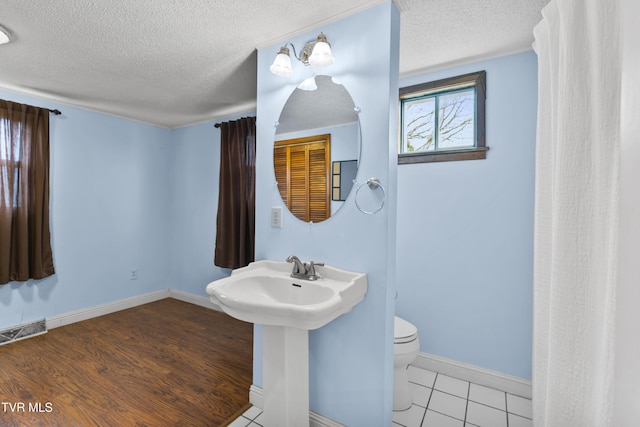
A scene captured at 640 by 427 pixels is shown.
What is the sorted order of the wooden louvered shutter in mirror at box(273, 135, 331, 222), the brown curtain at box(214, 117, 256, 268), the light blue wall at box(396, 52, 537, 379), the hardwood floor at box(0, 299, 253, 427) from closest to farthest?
the wooden louvered shutter in mirror at box(273, 135, 331, 222)
the hardwood floor at box(0, 299, 253, 427)
the light blue wall at box(396, 52, 537, 379)
the brown curtain at box(214, 117, 256, 268)

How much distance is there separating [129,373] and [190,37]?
2.39 metres

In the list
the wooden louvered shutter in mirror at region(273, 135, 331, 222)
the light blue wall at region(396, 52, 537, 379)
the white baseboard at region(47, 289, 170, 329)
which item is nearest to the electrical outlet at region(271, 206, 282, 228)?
the wooden louvered shutter in mirror at region(273, 135, 331, 222)

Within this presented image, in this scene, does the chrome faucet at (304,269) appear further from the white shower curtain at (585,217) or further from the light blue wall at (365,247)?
the white shower curtain at (585,217)

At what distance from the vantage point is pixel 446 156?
2.15 m

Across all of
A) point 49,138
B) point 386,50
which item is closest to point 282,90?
point 386,50

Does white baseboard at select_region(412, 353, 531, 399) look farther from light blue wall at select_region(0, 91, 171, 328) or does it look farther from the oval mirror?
light blue wall at select_region(0, 91, 171, 328)

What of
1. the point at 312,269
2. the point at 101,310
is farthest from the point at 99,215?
the point at 312,269

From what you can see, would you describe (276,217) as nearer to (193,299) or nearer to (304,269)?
(304,269)

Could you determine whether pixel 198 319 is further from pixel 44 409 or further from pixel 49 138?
pixel 49 138

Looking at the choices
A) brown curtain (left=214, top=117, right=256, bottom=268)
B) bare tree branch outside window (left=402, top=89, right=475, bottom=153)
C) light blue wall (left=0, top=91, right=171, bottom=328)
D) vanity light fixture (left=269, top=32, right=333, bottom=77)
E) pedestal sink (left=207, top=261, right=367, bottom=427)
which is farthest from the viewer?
brown curtain (left=214, top=117, right=256, bottom=268)

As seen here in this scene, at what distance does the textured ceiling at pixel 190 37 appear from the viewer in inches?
59.5

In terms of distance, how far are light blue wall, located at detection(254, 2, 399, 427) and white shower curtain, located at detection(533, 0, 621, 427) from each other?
2.16ft

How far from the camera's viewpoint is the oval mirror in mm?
1557

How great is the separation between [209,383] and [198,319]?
1278mm
